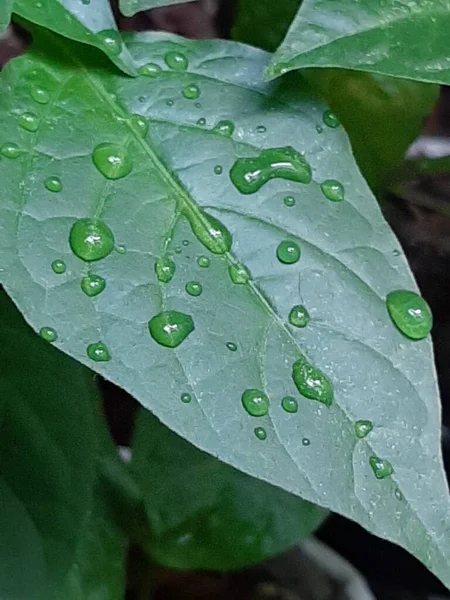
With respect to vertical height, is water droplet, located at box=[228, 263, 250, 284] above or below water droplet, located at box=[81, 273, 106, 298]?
above

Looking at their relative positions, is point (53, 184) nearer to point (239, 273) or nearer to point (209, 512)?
point (239, 273)

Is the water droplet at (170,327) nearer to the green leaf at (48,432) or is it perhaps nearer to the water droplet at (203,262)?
the water droplet at (203,262)

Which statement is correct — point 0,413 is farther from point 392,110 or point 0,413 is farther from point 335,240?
point 392,110

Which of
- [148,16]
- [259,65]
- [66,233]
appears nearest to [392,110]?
[259,65]

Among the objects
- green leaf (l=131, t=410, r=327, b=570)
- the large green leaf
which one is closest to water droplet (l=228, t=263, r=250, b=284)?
the large green leaf

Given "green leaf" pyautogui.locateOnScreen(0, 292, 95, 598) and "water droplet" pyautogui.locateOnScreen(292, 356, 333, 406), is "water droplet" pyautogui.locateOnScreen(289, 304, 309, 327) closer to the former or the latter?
"water droplet" pyautogui.locateOnScreen(292, 356, 333, 406)

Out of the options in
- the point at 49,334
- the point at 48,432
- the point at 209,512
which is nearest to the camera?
the point at 49,334

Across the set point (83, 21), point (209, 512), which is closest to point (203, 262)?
point (83, 21)
